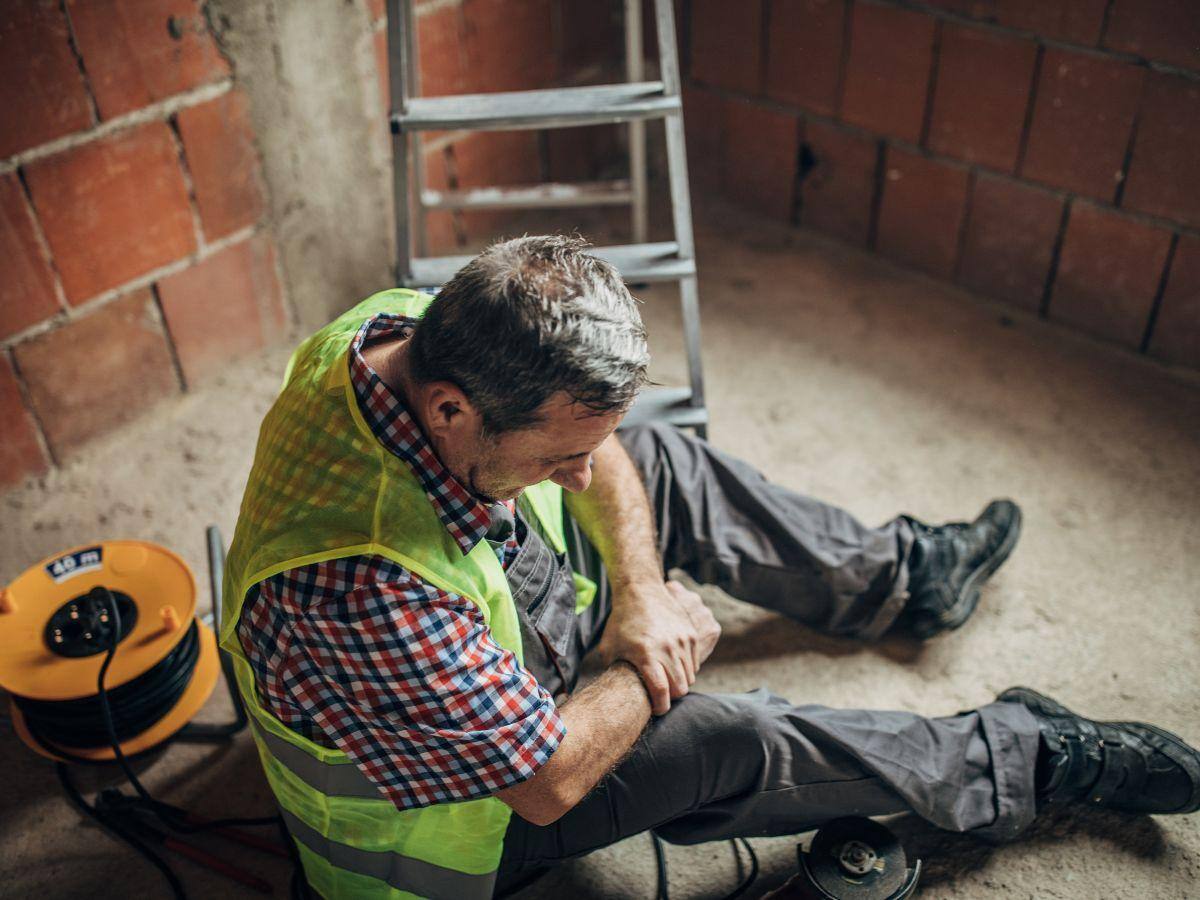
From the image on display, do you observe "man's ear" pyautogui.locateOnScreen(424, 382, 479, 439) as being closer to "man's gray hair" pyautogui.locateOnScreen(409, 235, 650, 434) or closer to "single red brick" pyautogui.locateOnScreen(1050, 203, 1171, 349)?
"man's gray hair" pyautogui.locateOnScreen(409, 235, 650, 434)

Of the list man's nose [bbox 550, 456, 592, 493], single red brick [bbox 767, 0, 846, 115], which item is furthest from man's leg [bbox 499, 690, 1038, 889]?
single red brick [bbox 767, 0, 846, 115]

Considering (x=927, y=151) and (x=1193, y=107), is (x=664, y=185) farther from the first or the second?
(x=1193, y=107)

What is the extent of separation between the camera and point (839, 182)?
3.17m

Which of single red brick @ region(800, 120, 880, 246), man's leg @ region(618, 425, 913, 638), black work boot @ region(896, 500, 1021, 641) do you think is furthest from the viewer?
single red brick @ region(800, 120, 880, 246)

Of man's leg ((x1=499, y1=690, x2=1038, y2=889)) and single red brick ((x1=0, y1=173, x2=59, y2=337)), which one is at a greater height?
single red brick ((x1=0, y1=173, x2=59, y2=337))

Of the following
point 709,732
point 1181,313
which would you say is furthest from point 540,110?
point 1181,313

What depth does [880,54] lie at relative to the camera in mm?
2896

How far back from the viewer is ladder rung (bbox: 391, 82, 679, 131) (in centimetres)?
206

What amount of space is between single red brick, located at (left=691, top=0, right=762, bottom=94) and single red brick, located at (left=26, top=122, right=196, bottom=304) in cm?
162

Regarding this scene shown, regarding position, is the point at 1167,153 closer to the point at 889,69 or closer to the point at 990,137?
the point at 990,137

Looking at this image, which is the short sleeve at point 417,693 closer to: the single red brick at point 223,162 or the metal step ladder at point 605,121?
the metal step ladder at point 605,121

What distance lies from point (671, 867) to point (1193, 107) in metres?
1.98

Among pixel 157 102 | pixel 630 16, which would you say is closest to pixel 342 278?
pixel 157 102

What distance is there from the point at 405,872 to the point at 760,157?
2.51 m
